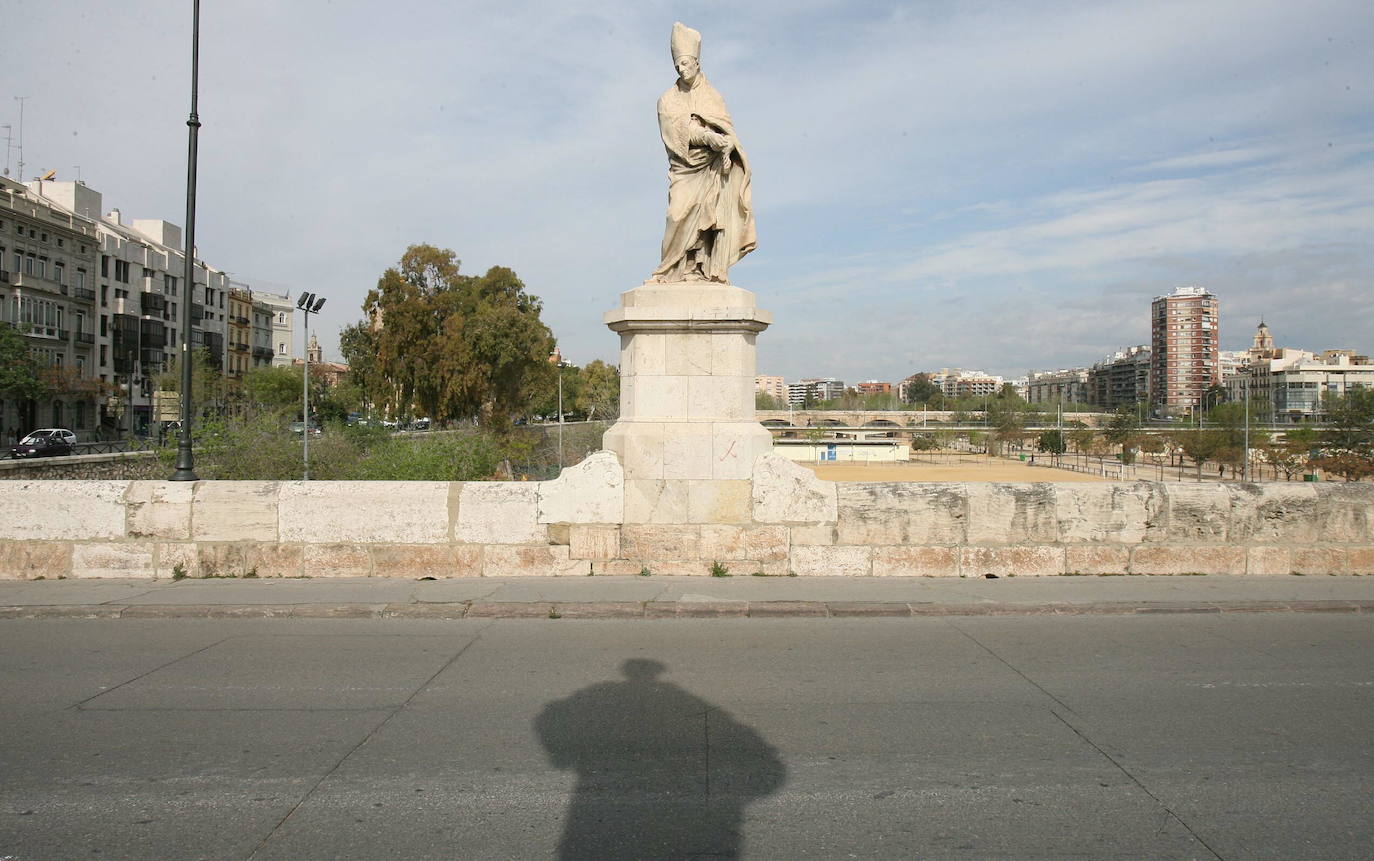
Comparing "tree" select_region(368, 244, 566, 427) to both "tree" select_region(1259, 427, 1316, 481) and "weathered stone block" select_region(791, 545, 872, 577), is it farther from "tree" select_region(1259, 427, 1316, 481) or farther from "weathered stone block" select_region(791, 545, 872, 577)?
"tree" select_region(1259, 427, 1316, 481)

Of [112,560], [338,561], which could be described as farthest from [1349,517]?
[112,560]

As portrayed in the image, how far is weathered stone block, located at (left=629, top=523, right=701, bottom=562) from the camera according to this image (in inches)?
345

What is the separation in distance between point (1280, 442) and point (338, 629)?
57793 mm

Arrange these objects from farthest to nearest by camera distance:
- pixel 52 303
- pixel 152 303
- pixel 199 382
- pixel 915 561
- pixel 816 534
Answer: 1. pixel 152 303
2. pixel 52 303
3. pixel 199 382
4. pixel 915 561
5. pixel 816 534

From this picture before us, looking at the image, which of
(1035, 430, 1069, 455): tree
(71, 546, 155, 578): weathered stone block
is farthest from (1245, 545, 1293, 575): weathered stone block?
(1035, 430, 1069, 455): tree

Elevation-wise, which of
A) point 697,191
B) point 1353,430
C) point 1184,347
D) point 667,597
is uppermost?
point 1184,347

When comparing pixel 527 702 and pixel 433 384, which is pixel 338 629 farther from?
pixel 433 384

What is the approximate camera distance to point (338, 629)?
728cm

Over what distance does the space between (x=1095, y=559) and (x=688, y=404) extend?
14.8 feet

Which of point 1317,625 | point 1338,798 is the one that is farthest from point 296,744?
point 1317,625

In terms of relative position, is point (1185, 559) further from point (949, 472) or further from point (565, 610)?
point (949, 472)

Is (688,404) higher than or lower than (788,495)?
higher

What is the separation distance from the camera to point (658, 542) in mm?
8781

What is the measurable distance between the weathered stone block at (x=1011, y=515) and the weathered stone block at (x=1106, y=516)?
130 millimetres
